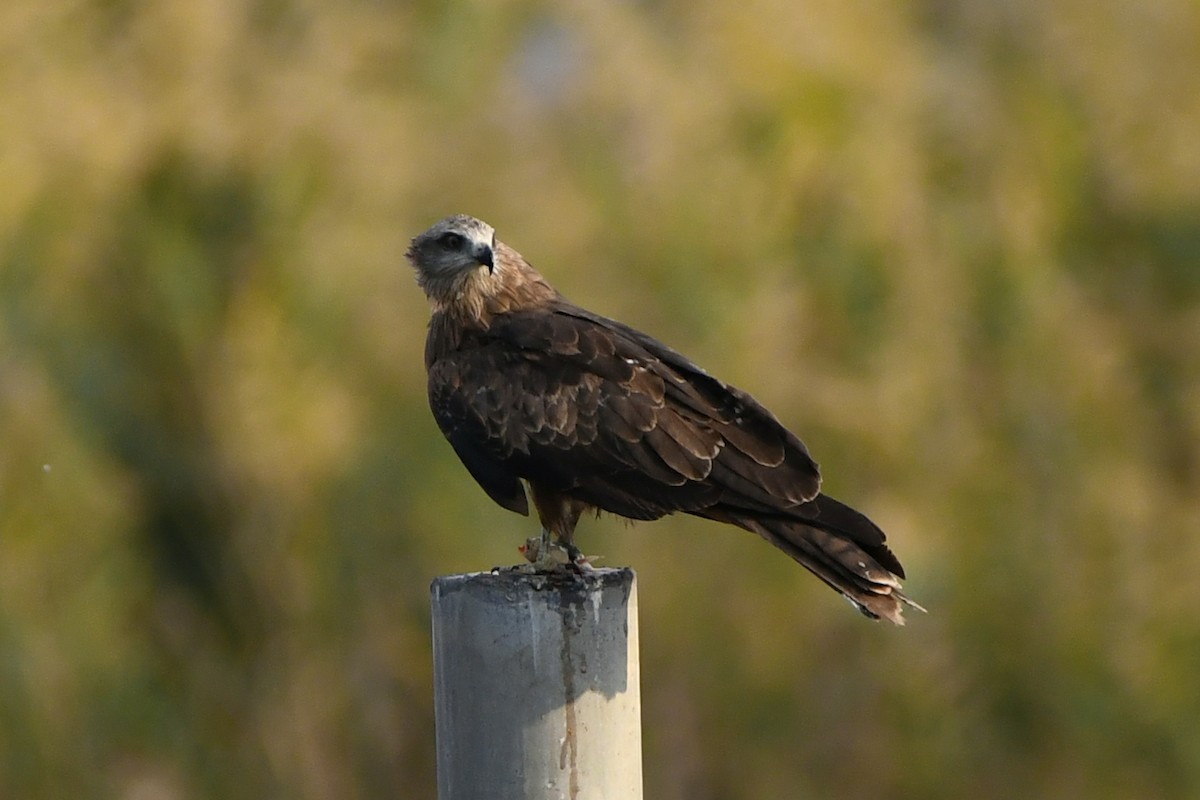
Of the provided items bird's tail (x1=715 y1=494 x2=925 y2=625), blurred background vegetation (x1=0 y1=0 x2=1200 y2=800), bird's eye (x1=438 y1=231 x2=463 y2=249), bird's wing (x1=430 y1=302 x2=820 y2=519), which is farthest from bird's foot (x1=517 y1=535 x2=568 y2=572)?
blurred background vegetation (x1=0 y1=0 x2=1200 y2=800)

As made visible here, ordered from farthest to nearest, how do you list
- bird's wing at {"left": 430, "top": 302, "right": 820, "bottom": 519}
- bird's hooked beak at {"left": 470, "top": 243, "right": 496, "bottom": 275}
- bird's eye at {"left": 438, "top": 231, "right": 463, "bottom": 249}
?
bird's eye at {"left": 438, "top": 231, "right": 463, "bottom": 249} → bird's hooked beak at {"left": 470, "top": 243, "right": 496, "bottom": 275} → bird's wing at {"left": 430, "top": 302, "right": 820, "bottom": 519}

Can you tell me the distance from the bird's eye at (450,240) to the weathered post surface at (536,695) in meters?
1.82

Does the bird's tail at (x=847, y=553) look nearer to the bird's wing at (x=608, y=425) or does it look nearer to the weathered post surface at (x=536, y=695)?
the bird's wing at (x=608, y=425)

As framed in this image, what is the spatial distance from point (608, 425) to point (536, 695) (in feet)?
3.82

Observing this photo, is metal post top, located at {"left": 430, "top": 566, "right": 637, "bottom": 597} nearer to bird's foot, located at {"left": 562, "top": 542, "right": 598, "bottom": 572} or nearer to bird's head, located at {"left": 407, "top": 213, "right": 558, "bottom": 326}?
bird's foot, located at {"left": 562, "top": 542, "right": 598, "bottom": 572}

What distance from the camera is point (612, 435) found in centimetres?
436

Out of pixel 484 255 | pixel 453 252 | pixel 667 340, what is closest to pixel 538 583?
pixel 484 255

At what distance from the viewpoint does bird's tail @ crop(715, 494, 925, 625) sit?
390 centimetres

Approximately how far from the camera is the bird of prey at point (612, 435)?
13.2 feet

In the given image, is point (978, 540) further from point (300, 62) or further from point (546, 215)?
point (300, 62)

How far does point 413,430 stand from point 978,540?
262cm

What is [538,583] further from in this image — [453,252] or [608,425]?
[453,252]

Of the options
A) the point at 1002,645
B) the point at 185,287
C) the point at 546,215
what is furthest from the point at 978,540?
the point at 185,287

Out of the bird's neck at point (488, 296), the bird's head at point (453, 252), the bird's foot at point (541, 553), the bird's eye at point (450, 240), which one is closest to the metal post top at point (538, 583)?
the bird's foot at point (541, 553)
